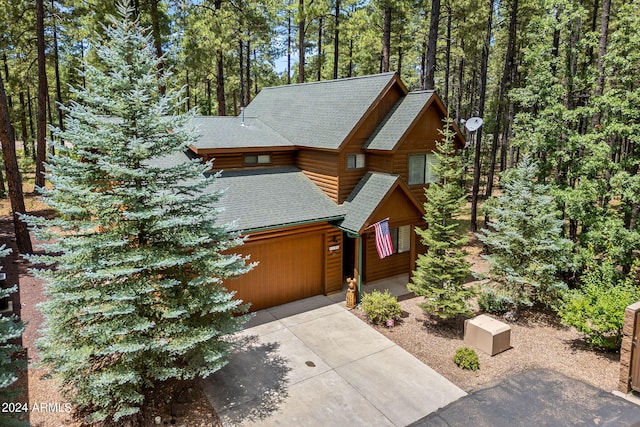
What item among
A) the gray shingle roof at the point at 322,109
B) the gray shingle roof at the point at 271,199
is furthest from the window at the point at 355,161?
the gray shingle roof at the point at 271,199

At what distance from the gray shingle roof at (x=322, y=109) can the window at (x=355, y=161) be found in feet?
3.28

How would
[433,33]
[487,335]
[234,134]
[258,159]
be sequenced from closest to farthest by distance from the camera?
1. [487,335]
2. [258,159]
3. [234,134]
4. [433,33]

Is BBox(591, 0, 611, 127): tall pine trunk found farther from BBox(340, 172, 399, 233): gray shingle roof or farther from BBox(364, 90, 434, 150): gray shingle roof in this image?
BBox(340, 172, 399, 233): gray shingle roof

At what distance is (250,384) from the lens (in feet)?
30.9

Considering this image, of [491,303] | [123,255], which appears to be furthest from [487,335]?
[123,255]

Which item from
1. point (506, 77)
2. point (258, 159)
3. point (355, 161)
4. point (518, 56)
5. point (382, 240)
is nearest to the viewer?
point (382, 240)

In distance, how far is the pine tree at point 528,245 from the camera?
1240cm

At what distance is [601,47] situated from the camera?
43.7ft

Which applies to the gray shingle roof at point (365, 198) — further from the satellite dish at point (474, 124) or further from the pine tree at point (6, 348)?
the pine tree at point (6, 348)

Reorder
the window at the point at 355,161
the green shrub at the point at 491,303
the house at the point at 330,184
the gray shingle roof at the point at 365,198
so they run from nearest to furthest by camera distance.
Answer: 1. the green shrub at the point at 491,303
2. the house at the point at 330,184
3. the gray shingle roof at the point at 365,198
4. the window at the point at 355,161

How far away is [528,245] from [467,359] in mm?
4614

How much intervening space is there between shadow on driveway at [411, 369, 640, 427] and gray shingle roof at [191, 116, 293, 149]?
1125 cm

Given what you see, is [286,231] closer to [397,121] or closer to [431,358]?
[431,358]

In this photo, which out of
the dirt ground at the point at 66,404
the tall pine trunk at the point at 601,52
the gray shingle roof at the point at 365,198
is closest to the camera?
the dirt ground at the point at 66,404
